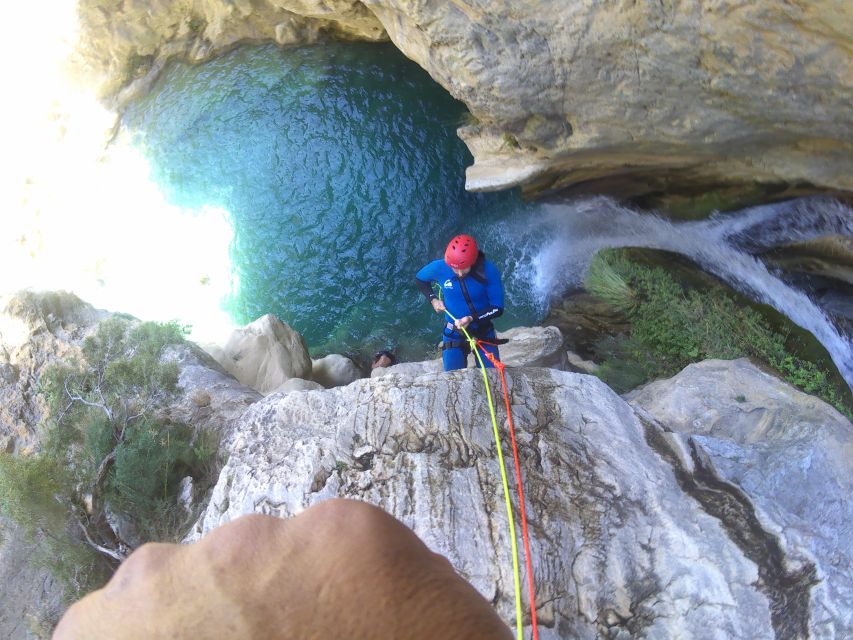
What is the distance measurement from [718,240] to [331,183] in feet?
21.4

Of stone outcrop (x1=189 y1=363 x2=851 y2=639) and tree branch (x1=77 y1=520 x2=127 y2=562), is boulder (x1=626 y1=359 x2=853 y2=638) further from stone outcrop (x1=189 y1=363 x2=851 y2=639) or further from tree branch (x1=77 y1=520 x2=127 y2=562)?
tree branch (x1=77 y1=520 x2=127 y2=562)

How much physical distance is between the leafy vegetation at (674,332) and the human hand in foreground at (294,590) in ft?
20.5

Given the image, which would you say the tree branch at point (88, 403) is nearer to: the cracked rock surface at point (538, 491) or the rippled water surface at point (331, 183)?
the cracked rock surface at point (538, 491)

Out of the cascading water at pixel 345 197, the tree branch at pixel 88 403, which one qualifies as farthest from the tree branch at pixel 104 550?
the cascading water at pixel 345 197

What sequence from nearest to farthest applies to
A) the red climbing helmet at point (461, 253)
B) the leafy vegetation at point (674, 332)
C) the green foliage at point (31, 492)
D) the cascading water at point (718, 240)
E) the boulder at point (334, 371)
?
the green foliage at point (31, 492), the red climbing helmet at point (461, 253), the leafy vegetation at point (674, 332), the cascading water at point (718, 240), the boulder at point (334, 371)

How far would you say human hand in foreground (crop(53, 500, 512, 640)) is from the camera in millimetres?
1172

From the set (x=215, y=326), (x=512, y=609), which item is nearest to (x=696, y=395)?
(x=512, y=609)

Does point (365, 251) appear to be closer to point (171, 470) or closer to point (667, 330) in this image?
point (667, 330)

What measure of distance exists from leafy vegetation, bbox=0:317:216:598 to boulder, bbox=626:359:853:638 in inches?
162

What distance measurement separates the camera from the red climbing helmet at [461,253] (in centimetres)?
547

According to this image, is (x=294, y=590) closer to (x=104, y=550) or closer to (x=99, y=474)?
(x=104, y=550)

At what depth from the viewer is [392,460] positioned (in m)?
3.71

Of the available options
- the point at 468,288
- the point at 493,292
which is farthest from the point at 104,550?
the point at 493,292

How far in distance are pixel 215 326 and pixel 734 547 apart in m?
9.23
